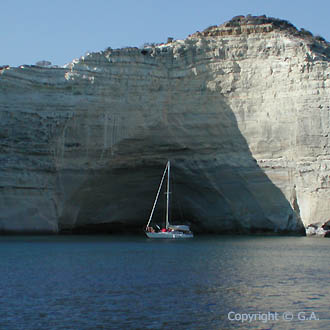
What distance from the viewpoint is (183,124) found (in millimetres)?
38156

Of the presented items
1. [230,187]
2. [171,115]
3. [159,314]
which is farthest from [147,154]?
[159,314]

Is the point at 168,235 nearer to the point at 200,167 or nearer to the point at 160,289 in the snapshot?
the point at 200,167

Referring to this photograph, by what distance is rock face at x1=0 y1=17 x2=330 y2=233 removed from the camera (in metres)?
36.5

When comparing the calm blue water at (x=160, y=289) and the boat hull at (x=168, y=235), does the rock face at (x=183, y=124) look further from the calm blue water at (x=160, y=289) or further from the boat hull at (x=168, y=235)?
the calm blue water at (x=160, y=289)

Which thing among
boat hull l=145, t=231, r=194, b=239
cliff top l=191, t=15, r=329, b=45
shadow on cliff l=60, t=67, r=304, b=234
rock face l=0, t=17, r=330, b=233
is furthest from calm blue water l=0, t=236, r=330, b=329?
cliff top l=191, t=15, r=329, b=45

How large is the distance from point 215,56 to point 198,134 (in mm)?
4776

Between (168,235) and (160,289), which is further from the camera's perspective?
(168,235)

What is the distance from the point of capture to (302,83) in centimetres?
3650

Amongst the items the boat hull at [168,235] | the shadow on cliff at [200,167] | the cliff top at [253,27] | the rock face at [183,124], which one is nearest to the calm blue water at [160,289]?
the rock face at [183,124]

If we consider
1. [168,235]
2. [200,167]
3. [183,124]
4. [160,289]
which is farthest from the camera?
[168,235]

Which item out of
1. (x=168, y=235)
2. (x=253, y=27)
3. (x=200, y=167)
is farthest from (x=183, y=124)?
(x=253, y=27)

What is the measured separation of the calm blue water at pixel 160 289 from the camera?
1268 centimetres

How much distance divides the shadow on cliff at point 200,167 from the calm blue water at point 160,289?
11219 millimetres

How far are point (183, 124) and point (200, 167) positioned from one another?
277 centimetres
